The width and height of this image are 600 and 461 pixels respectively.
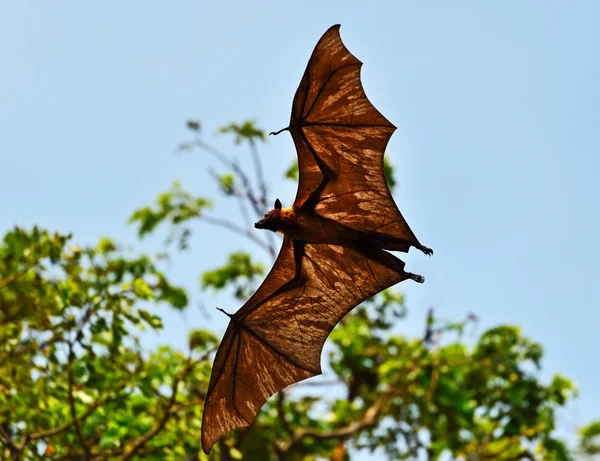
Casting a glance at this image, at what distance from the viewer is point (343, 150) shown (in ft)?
17.8

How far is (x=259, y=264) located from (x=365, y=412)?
3824 mm

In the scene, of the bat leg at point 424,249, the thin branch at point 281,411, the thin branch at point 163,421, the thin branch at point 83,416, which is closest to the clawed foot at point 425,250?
the bat leg at point 424,249

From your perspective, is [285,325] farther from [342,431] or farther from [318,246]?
[342,431]

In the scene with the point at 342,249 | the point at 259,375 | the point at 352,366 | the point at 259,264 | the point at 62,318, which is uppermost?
the point at 259,264

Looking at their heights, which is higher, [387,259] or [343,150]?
[343,150]

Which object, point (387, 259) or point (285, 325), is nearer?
point (387, 259)

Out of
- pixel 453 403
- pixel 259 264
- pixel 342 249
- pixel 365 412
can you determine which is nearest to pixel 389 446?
pixel 365 412

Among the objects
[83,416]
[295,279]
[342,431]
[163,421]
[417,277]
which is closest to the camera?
[417,277]

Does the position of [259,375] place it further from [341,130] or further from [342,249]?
[341,130]

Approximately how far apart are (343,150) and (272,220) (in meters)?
0.75

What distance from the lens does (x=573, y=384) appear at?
44.2ft

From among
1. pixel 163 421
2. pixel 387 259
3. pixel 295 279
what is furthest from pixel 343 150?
pixel 163 421

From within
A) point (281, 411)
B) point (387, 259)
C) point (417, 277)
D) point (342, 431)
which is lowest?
point (417, 277)

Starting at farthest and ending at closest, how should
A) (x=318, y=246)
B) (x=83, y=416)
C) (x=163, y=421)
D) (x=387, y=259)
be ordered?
1. (x=163, y=421)
2. (x=83, y=416)
3. (x=318, y=246)
4. (x=387, y=259)
